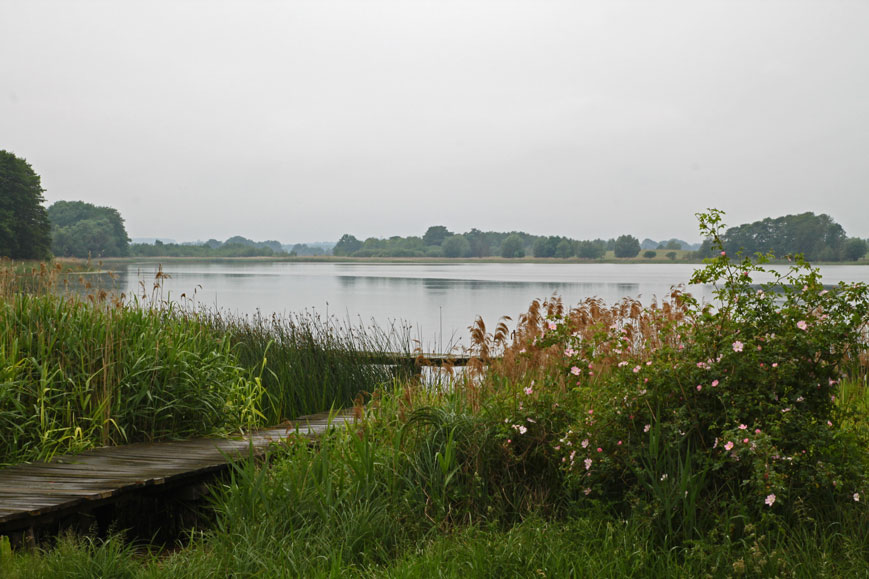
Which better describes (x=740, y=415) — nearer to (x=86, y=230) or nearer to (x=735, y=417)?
(x=735, y=417)

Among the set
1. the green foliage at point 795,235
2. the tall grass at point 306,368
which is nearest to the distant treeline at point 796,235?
the green foliage at point 795,235

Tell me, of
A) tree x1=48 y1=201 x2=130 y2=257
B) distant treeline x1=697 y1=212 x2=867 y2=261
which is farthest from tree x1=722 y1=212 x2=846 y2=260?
tree x1=48 y1=201 x2=130 y2=257

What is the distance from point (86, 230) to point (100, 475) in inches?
3531

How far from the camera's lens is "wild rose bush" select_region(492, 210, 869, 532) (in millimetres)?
3395

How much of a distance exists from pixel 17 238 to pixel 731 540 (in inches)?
2117

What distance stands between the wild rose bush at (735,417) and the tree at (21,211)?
51350 mm

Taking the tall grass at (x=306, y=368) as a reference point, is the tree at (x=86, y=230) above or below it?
above

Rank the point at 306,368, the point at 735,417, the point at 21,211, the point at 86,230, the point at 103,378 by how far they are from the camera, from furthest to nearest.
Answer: the point at 86,230 < the point at 21,211 < the point at 306,368 < the point at 103,378 < the point at 735,417

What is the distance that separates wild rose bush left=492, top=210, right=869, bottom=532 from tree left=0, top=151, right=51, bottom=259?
51350 millimetres

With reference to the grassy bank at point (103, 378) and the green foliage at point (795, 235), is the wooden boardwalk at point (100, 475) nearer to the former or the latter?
the grassy bank at point (103, 378)

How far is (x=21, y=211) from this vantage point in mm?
48750

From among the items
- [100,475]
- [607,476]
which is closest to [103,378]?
[100,475]

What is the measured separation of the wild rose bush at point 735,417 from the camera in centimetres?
339

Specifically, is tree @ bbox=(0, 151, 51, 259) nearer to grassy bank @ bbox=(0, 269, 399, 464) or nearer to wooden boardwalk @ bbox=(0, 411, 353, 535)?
grassy bank @ bbox=(0, 269, 399, 464)
